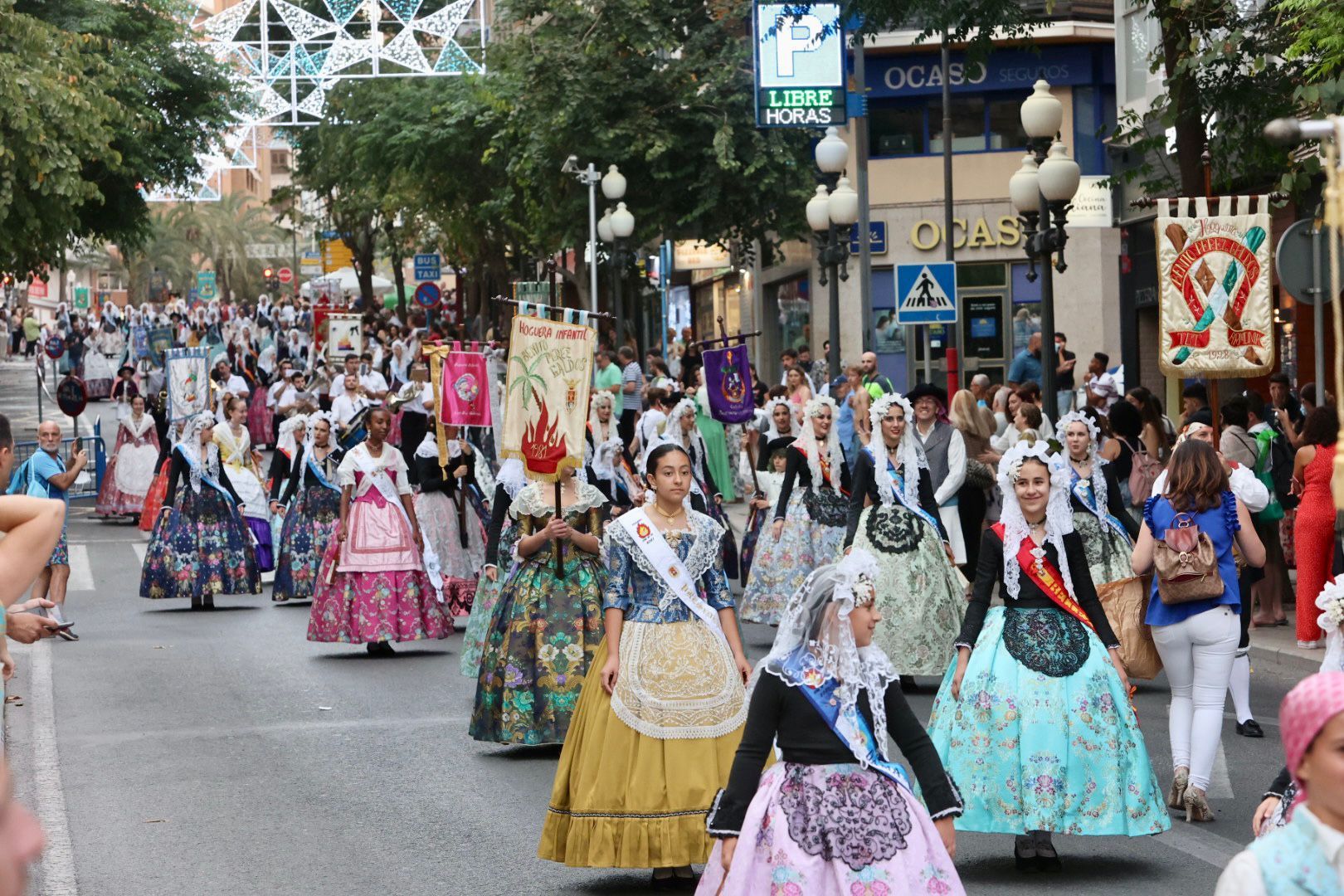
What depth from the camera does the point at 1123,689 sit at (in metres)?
8.04

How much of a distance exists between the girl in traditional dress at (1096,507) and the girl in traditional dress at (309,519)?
25.7 ft

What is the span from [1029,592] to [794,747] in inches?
96.7

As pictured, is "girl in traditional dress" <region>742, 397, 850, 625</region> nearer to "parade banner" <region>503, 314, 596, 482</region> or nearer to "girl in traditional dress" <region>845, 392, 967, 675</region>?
"girl in traditional dress" <region>845, 392, 967, 675</region>

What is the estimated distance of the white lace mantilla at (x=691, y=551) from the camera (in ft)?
26.8

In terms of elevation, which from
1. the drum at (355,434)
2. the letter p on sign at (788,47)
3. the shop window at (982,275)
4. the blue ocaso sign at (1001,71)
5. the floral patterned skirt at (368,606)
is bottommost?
the floral patterned skirt at (368,606)

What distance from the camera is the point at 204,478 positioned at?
1945cm

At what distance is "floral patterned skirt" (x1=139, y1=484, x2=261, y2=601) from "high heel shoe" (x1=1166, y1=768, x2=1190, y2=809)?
12008 mm

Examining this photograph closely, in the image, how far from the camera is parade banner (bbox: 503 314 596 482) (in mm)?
11037

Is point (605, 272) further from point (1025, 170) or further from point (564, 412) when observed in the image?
point (564, 412)

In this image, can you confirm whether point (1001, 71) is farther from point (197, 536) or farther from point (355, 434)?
point (355, 434)

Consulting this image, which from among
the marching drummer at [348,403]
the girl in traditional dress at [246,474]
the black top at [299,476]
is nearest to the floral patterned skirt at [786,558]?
the black top at [299,476]

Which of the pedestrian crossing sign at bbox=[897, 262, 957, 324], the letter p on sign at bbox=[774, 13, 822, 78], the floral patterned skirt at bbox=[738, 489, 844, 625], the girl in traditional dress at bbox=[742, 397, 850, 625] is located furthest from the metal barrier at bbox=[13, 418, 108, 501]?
the girl in traditional dress at bbox=[742, 397, 850, 625]

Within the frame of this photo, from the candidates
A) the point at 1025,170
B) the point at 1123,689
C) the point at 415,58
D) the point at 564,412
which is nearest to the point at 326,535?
the point at 1025,170

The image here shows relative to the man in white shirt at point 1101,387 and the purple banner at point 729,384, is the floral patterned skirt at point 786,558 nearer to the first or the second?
the man in white shirt at point 1101,387
